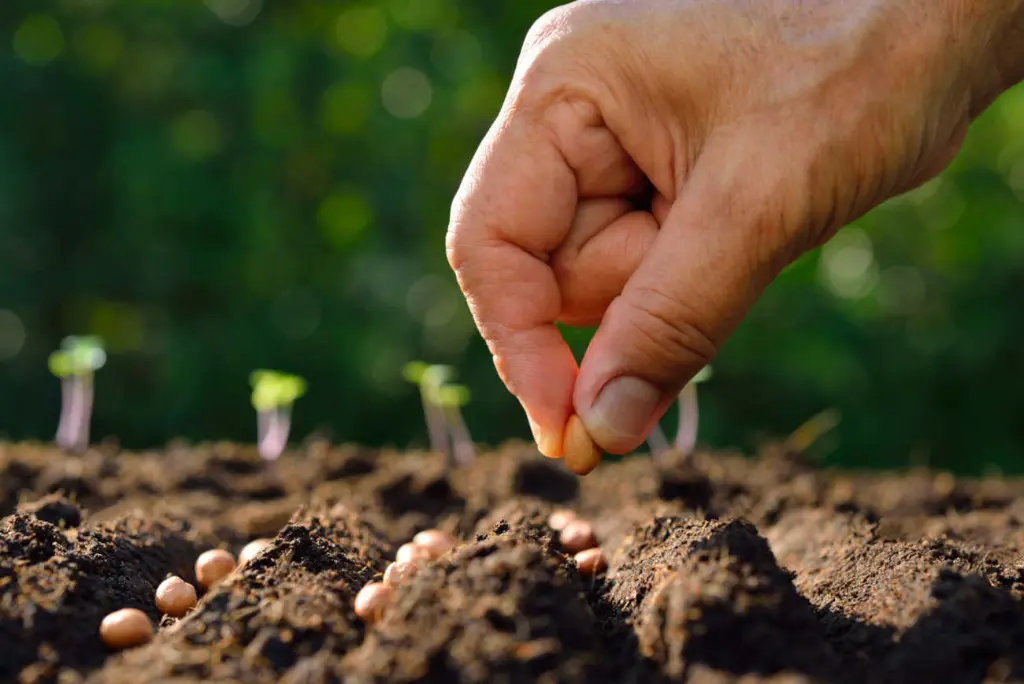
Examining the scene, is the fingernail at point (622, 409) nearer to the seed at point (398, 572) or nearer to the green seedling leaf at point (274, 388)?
the seed at point (398, 572)

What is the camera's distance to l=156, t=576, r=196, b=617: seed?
1.47m

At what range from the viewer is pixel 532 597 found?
3.64 feet

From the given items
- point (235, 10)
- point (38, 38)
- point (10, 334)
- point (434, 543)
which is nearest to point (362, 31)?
point (235, 10)

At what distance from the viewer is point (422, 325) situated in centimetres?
455

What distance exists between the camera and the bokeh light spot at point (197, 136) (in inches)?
184

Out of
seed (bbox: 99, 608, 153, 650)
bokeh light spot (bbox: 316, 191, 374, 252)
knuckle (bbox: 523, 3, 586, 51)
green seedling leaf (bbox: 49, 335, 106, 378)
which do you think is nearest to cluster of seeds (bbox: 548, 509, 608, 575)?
seed (bbox: 99, 608, 153, 650)

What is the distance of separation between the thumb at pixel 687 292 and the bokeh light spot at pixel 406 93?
3.34 metres

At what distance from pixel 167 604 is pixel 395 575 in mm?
367

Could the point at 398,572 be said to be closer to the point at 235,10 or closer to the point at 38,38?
the point at 235,10

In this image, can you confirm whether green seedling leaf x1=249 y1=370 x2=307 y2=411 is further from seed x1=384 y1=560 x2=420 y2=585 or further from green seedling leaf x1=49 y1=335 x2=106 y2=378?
seed x1=384 y1=560 x2=420 y2=585

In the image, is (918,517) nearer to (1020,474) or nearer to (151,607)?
(151,607)

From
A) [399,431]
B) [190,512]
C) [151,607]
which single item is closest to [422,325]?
[399,431]

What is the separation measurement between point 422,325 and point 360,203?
69cm

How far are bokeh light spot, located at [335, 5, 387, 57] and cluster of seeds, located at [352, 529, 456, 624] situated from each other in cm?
342
